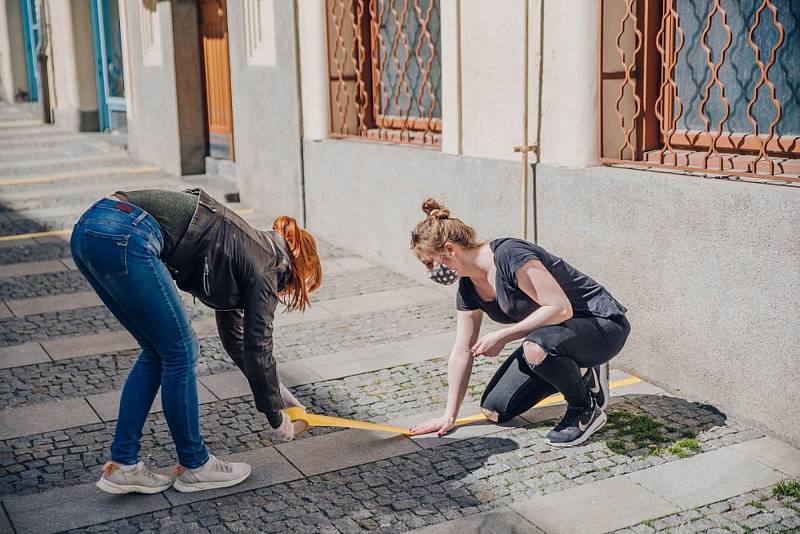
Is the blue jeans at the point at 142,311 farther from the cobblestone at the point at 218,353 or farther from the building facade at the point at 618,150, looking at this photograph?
the building facade at the point at 618,150

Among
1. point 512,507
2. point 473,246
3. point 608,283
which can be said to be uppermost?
point 473,246

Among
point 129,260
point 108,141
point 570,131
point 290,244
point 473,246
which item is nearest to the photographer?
point 129,260

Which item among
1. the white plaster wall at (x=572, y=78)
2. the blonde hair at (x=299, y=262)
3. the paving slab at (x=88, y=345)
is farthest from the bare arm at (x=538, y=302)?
the paving slab at (x=88, y=345)

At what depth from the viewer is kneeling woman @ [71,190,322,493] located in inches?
142

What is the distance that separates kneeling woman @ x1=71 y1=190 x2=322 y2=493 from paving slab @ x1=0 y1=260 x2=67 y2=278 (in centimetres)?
511

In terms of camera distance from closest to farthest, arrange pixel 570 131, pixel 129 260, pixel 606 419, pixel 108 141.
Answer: pixel 129 260 → pixel 606 419 → pixel 570 131 → pixel 108 141

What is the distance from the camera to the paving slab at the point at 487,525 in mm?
3760

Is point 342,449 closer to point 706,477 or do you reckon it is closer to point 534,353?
point 534,353

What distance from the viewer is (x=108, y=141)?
58.5 ft

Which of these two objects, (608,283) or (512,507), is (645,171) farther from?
(512,507)

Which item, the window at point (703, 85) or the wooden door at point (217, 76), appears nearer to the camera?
the window at point (703, 85)

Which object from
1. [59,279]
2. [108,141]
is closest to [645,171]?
[59,279]

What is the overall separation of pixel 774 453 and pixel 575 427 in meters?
0.89

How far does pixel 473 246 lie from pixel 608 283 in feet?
4.87
